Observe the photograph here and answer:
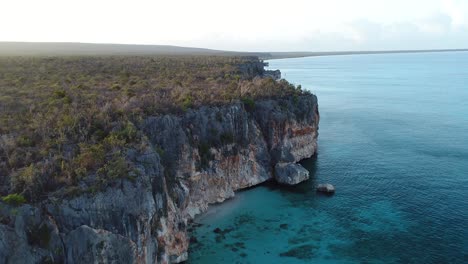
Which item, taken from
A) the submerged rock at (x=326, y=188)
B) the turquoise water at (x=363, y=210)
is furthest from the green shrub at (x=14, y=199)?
the submerged rock at (x=326, y=188)

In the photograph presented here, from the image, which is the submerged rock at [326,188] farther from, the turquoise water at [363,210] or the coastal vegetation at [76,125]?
the coastal vegetation at [76,125]

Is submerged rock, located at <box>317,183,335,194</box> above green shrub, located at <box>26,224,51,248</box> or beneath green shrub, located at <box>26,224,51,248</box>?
beneath

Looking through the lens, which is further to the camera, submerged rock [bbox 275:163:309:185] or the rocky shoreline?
submerged rock [bbox 275:163:309:185]

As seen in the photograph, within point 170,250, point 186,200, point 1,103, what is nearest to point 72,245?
point 170,250

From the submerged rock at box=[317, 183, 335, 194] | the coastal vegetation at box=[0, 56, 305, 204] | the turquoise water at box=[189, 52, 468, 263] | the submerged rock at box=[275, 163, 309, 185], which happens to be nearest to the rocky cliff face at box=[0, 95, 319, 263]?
the submerged rock at box=[275, 163, 309, 185]

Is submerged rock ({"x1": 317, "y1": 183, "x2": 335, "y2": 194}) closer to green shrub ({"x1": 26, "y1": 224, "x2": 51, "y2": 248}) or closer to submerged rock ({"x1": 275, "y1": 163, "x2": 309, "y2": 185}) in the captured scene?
submerged rock ({"x1": 275, "y1": 163, "x2": 309, "y2": 185})

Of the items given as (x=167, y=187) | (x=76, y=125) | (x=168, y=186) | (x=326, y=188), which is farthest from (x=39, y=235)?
(x=326, y=188)
